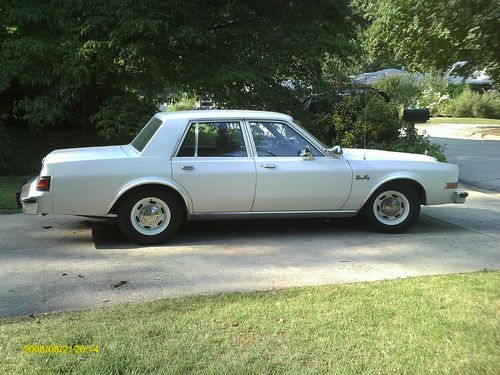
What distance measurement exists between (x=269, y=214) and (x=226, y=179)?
684 mm

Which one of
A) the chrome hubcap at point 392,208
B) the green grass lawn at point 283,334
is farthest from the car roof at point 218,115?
the green grass lawn at point 283,334

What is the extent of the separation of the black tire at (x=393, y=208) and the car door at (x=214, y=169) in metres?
1.55

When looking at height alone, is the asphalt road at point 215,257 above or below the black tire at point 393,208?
below

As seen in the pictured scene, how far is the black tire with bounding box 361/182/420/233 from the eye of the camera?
6758mm

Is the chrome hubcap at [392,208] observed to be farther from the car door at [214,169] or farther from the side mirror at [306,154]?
the car door at [214,169]

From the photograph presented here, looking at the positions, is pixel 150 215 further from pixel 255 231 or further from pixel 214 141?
pixel 255 231

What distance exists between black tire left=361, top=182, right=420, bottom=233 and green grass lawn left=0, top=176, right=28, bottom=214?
5.03 metres

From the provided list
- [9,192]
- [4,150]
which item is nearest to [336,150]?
[9,192]

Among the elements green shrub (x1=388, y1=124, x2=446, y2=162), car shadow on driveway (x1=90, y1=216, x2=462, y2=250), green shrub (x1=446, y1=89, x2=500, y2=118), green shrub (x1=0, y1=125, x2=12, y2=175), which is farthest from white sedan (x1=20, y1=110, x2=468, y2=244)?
green shrub (x1=446, y1=89, x2=500, y2=118)

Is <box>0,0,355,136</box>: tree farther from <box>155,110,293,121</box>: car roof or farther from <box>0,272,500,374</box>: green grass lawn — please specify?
<box>0,272,500,374</box>: green grass lawn

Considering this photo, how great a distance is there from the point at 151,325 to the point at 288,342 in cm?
97

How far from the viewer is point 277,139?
21.6 feet

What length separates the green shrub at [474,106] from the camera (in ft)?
97.5

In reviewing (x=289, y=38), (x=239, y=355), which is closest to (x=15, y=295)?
(x=239, y=355)
